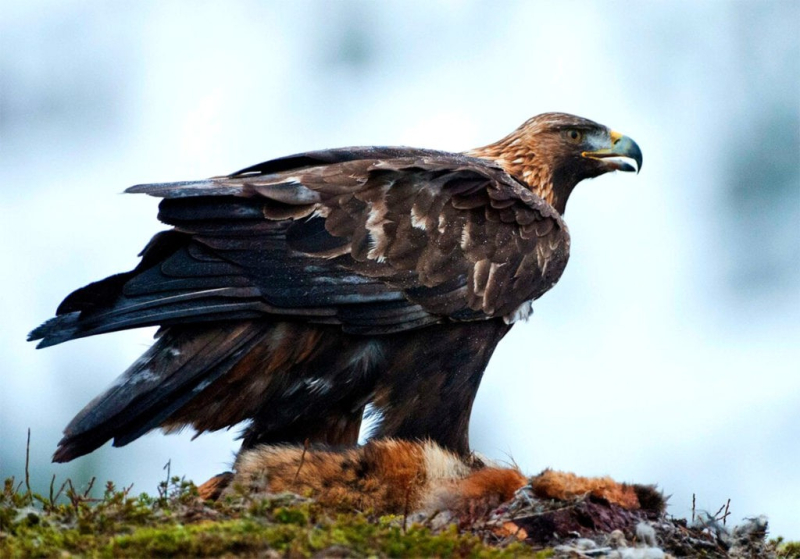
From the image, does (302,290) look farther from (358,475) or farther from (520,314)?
(520,314)

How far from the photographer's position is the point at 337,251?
650cm

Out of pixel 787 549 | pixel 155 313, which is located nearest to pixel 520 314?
pixel 787 549

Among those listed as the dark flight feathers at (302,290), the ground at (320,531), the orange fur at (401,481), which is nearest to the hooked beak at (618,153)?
the dark flight feathers at (302,290)

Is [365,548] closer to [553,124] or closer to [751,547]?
[751,547]

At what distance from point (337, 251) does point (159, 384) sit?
1.13 m

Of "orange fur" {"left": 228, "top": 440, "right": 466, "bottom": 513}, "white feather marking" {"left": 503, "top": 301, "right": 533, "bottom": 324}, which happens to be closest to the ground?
"orange fur" {"left": 228, "top": 440, "right": 466, "bottom": 513}

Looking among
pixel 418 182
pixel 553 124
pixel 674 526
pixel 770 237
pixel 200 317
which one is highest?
pixel 770 237

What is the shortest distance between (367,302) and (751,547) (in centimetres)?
221

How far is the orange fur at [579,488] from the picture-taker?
18.1ft

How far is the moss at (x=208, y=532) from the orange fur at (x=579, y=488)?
802mm

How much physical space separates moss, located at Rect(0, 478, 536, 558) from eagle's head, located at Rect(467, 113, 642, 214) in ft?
13.3

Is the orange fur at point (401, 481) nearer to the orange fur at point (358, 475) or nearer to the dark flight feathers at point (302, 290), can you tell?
the orange fur at point (358, 475)

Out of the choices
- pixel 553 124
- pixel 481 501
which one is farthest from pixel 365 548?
pixel 553 124

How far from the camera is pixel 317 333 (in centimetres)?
649
